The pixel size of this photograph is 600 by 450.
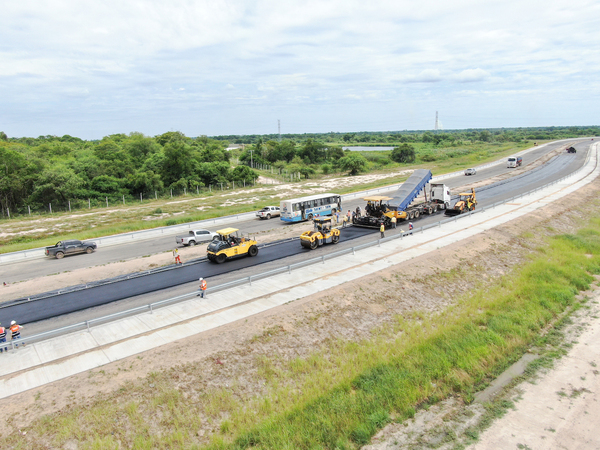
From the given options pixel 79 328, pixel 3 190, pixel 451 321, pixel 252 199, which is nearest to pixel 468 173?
pixel 252 199

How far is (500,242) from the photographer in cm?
3109

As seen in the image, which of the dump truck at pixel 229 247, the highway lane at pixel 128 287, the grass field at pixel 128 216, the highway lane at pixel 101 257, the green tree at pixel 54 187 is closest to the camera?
the highway lane at pixel 128 287

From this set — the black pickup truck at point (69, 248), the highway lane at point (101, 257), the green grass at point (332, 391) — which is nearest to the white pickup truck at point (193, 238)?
the highway lane at point (101, 257)

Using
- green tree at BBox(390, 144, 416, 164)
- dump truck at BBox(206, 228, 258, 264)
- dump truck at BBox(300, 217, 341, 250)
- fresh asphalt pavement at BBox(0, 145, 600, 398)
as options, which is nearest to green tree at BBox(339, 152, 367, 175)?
green tree at BBox(390, 144, 416, 164)

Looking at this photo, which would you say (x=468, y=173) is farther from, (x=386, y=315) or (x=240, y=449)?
(x=240, y=449)

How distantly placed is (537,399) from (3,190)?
71631 millimetres

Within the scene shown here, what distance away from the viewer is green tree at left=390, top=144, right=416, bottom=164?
123 m

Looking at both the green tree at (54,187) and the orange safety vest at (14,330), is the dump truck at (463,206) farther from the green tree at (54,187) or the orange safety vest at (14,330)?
the green tree at (54,187)

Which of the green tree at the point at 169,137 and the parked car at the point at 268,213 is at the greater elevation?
the green tree at the point at 169,137

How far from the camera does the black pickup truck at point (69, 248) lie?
30938mm

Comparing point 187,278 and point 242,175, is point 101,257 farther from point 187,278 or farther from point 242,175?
point 242,175

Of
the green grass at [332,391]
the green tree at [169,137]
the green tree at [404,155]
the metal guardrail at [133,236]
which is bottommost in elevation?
the green grass at [332,391]

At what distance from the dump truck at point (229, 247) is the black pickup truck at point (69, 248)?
1260 centimetres

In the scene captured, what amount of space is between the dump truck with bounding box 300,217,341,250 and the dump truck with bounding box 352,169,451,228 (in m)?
5.96
